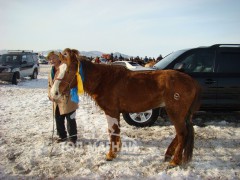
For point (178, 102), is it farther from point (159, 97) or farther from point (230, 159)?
point (230, 159)

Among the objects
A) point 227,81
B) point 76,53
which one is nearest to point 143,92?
point 76,53

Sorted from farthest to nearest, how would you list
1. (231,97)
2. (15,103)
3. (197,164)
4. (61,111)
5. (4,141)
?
(15,103)
(231,97)
(4,141)
(61,111)
(197,164)

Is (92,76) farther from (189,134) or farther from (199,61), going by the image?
(199,61)

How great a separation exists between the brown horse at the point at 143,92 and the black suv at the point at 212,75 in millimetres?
1819

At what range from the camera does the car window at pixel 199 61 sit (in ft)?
20.0

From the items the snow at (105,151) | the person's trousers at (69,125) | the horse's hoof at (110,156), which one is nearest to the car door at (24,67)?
the snow at (105,151)

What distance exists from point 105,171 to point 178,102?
5.53 feet

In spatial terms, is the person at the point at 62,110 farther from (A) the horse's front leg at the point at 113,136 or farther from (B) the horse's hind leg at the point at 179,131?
(B) the horse's hind leg at the point at 179,131

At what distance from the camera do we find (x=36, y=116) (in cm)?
734

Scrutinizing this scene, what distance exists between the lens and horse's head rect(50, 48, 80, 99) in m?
3.77

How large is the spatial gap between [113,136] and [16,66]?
13.1m

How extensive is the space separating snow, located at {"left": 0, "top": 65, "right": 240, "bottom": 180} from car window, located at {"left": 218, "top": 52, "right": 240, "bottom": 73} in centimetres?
146

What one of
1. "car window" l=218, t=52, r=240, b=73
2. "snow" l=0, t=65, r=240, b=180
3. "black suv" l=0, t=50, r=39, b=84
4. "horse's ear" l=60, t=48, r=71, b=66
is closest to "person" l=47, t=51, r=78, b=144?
"snow" l=0, t=65, r=240, b=180

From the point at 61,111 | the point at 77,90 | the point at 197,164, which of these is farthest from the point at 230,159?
the point at 61,111
